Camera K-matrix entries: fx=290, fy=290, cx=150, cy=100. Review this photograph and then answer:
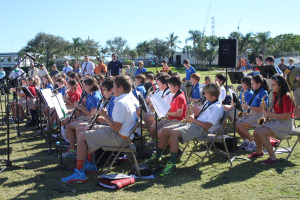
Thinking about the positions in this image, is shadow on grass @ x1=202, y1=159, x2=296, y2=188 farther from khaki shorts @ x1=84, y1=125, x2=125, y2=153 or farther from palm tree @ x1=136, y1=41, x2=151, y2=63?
palm tree @ x1=136, y1=41, x2=151, y2=63

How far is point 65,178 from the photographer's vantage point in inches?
186

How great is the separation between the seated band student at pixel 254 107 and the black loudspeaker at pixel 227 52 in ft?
9.93

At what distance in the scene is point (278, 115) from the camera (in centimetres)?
532

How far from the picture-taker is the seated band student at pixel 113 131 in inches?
183

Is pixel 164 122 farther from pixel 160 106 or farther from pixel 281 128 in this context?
pixel 281 128

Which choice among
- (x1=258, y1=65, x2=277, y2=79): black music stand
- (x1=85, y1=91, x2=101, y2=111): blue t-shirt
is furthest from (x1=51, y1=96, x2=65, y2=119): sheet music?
(x1=258, y1=65, x2=277, y2=79): black music stand

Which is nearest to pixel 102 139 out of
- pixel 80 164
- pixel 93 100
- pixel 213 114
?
pixel 80 164

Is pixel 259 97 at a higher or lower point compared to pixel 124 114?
higher

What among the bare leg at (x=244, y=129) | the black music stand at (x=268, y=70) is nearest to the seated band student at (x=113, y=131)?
the bare leg at (x=244, y=129)

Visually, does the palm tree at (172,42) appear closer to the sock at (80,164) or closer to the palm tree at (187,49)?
the palm tree at (187,49)

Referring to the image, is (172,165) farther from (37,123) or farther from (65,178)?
(37,123)

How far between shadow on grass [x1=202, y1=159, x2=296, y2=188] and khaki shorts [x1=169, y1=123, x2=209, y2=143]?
76 centimetres

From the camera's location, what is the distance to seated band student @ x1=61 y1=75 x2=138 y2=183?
4641 millimetres

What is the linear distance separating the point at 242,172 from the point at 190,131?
1.17 m
